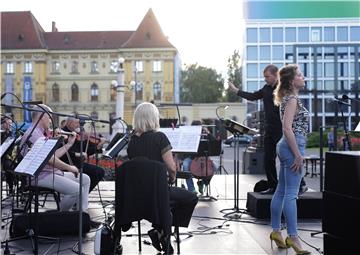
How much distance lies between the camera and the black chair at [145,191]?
4.59m

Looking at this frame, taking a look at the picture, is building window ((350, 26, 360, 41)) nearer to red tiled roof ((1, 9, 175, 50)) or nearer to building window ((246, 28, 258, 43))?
building window ((246, 28, 258, 43))

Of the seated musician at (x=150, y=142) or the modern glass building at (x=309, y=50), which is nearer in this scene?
the seated musician at (x=150, y=142)

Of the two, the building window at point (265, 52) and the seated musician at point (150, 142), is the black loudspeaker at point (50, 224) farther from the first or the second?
the building window at point (265, 52)

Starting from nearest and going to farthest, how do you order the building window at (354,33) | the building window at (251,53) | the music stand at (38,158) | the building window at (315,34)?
the music stand at (38,158) < the building window at (354,33) < the building window at (315,34) < the building window at (251,53)

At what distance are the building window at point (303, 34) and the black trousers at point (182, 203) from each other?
54057 mm

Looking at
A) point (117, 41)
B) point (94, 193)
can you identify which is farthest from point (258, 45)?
point (94, 193)

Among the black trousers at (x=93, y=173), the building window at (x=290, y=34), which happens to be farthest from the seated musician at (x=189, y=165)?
the building window at (x=290, y=34)

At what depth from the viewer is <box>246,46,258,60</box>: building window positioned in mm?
60244

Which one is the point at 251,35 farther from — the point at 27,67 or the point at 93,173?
the point at 93,173

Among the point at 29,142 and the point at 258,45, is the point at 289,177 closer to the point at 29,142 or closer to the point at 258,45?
the point at 29,142

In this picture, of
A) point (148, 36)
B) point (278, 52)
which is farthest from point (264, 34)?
point (148, 36)

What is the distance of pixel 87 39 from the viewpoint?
222 feet

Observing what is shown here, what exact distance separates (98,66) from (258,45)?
2043 cm

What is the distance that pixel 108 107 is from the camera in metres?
66.1
